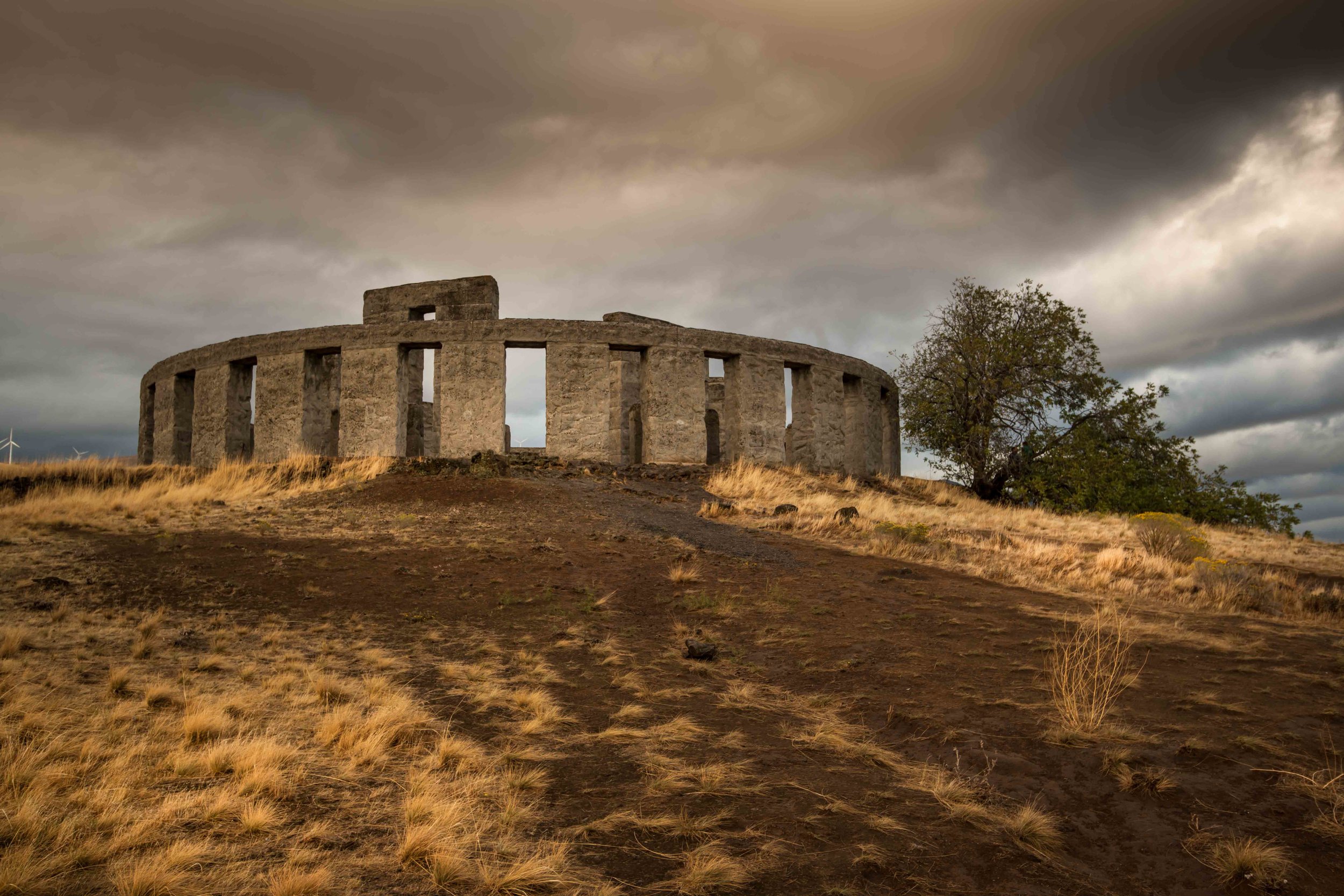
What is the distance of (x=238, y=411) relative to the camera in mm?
20922

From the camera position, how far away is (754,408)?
2025cm

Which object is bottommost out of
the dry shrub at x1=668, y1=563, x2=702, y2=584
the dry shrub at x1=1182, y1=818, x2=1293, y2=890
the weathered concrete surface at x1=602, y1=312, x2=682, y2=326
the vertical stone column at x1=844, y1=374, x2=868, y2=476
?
the dry shrub at x1=1182, y1=818, x2=1293, y2=890

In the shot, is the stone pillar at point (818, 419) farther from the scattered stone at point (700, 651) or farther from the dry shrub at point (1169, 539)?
the scattered stone at point (700, 651)

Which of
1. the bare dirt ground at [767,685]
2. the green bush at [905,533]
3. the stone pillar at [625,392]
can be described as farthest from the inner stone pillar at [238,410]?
the green bush at [905,533]

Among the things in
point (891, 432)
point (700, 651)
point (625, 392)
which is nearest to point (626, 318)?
point (625, 392)

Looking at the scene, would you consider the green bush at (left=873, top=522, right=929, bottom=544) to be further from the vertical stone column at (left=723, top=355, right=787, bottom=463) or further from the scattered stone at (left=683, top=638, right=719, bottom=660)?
the vertical stone column at (left=723, top=355, right=787, bottom=463)

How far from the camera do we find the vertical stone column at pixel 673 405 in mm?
19109

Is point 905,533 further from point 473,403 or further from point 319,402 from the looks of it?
point 319,402

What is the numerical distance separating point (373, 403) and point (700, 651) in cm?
1455

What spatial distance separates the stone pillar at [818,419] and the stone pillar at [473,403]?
27.1 feet

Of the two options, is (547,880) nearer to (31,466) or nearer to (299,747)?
(299,747)

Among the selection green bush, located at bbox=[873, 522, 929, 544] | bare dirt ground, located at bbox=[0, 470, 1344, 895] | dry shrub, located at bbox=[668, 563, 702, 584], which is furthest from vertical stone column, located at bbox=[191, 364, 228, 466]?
green bush, located at bbox=[873, 522, 929, 544]

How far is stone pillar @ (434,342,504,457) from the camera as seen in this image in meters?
18.4

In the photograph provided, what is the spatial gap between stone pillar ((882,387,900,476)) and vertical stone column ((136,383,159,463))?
23.1m
